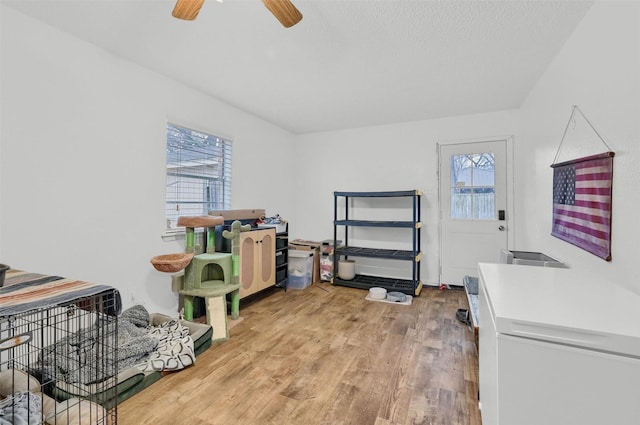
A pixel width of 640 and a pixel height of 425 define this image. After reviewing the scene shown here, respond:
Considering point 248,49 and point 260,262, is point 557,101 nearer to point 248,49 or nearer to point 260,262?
point 248,49

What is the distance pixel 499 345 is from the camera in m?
0.86

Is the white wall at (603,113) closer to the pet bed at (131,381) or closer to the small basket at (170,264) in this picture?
the pet bed at (131,381)

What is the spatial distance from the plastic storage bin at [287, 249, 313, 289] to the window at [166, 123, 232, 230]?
1198 mm

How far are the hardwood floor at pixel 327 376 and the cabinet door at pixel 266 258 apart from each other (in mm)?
511

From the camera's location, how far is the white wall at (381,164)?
4008 millimetres

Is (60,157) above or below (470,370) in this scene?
above

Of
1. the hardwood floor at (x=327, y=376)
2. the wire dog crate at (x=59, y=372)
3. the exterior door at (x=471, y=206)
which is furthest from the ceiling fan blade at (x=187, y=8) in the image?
the exterior door at (x=471, y=206)

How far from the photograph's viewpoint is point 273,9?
5.03 ft

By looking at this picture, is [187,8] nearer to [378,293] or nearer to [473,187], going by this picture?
[378,293]

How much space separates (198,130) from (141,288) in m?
1.70

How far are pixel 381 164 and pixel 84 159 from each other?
3.54 m

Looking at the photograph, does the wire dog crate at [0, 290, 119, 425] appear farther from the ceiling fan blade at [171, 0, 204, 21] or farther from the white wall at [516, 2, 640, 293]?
the white wall at [516, 2, 640, 293]

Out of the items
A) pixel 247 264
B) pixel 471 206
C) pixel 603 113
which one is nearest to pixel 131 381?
pixel 247 264

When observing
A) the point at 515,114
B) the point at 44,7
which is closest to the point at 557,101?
the point at 515,114
